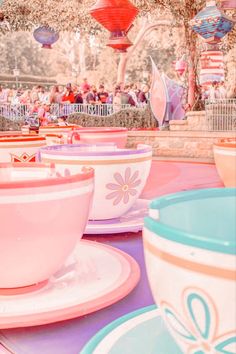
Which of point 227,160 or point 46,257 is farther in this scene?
point 227,160

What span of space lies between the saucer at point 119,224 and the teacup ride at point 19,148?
0.24 meters

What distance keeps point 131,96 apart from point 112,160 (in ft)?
26.8

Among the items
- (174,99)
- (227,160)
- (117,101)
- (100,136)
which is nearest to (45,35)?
(117,101)

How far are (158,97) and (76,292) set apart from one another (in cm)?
742

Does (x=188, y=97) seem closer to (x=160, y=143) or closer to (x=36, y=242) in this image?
(x=160, y=143)

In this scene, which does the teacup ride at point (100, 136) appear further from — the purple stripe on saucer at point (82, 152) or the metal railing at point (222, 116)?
the metal railing at point (222, 116)

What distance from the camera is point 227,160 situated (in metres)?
0.81

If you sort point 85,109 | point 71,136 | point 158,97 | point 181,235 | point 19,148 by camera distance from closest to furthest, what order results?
point 181,235
point 19,148
point 71,136
point 158,97
point 85,109

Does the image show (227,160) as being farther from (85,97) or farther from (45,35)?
(45,35)

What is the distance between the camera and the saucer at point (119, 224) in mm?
860

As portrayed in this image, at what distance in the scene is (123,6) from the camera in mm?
4824

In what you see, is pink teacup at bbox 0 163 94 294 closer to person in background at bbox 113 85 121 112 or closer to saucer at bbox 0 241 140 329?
saucer at bbox 0 241 140 329

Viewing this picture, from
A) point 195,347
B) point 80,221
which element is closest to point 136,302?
point 80,221

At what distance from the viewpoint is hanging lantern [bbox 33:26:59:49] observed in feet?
32.3
